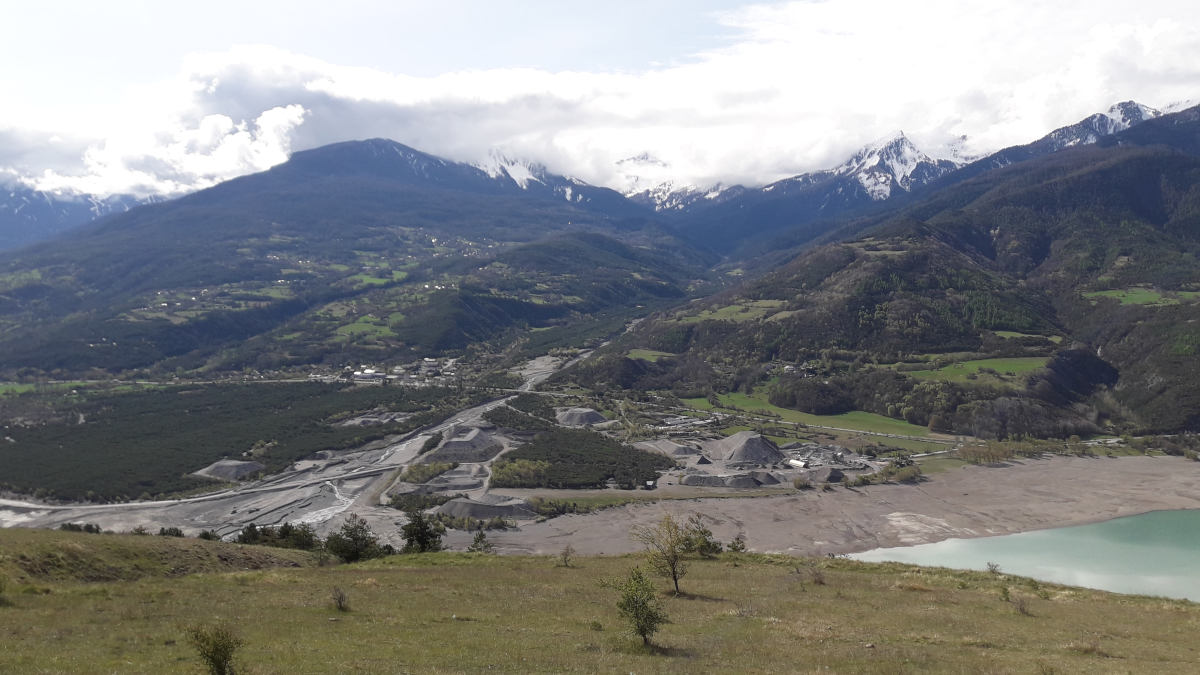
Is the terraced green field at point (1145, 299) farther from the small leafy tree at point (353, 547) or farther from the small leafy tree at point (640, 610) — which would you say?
the small leafy tree at point (640, 610)

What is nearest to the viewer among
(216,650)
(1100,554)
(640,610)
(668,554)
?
(216,650)

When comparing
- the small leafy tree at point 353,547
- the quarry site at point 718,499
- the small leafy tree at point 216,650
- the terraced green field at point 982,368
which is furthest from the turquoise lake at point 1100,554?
the small leafy tree at point 216,650

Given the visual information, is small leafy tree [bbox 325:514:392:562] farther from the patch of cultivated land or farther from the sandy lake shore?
the patch of cultivated land

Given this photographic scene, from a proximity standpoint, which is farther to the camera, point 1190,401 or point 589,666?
point 1190,401

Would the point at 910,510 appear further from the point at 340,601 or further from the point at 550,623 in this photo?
the point at 340,601

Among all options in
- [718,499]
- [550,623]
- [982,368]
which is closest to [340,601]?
[550,623]

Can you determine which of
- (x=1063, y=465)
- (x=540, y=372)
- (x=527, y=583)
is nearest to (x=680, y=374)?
(x=540, y=372)

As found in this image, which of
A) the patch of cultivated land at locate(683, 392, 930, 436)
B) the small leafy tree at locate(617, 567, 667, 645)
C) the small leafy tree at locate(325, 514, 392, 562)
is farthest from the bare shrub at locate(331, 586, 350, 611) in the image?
the patch of cultivated land at locate(683, 392, 930, 436)

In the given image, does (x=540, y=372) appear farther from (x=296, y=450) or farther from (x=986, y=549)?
(x=986, y=549)
